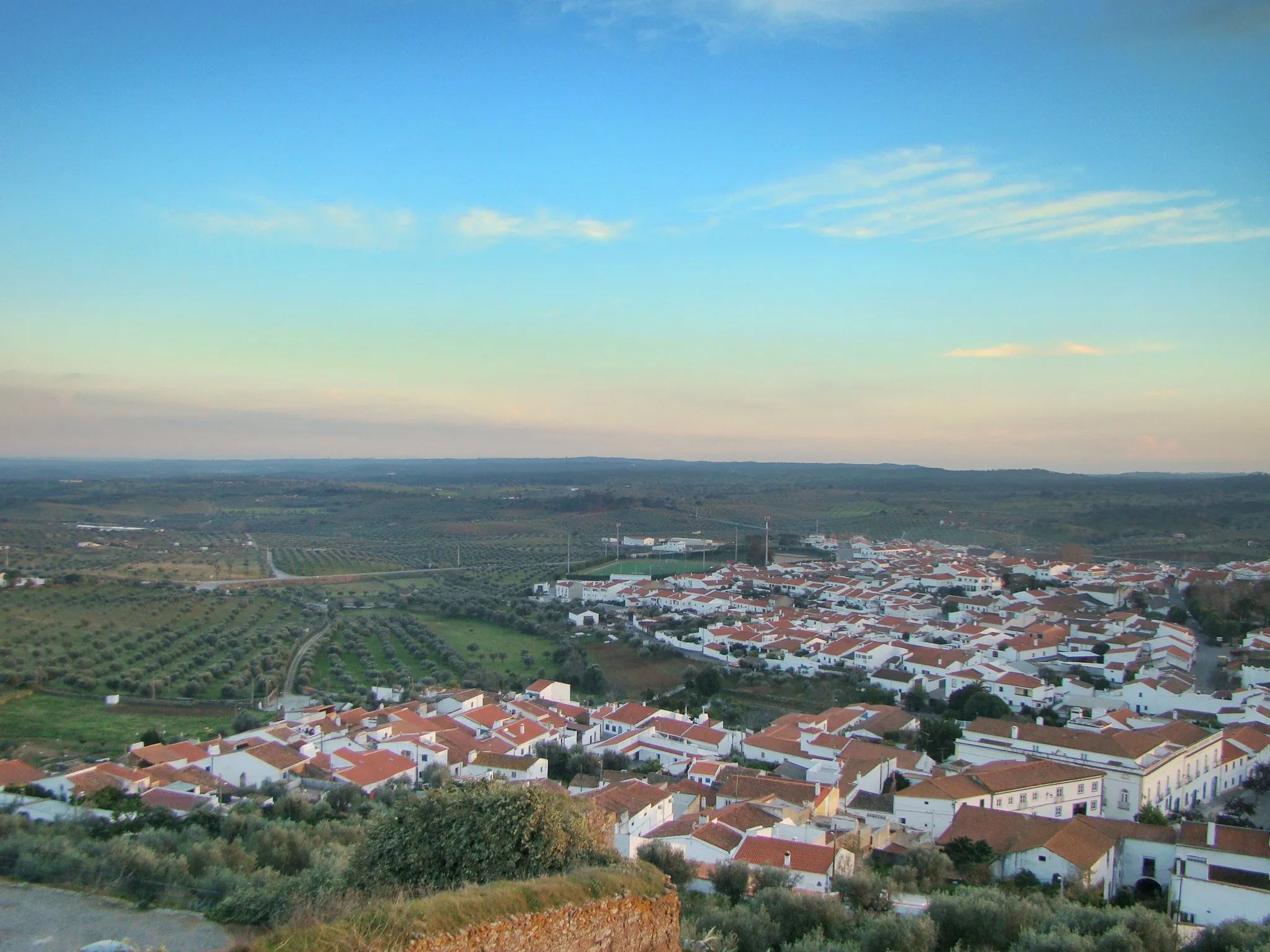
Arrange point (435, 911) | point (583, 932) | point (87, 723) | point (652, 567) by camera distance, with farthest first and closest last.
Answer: point (652, 567)
point (87, 723)
point (583, 932)
point (435, 911)

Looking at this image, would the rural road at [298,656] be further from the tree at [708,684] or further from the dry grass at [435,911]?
the dry grass at [435,911]

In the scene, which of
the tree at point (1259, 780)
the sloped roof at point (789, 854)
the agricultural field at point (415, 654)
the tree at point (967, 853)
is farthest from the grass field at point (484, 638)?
the tree at point (1259, 780)

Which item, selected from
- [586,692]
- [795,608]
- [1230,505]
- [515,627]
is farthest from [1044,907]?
[1230,505]

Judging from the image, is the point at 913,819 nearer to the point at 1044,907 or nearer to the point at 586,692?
the point at 1044,907

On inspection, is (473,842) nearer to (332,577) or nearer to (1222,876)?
(1222,876)

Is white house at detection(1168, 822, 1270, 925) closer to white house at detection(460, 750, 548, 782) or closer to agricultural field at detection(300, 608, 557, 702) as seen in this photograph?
white house at detection(460, 750, 548, 782)

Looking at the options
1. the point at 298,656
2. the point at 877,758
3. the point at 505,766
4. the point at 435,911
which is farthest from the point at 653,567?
the point at 435,911

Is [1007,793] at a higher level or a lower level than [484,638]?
higher

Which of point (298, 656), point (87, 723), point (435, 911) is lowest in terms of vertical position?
point (298, 656)
